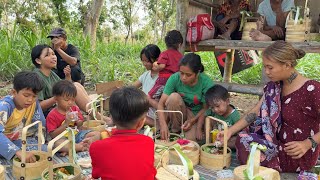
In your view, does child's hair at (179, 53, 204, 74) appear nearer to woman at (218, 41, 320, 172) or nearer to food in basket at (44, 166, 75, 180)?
woman at (218, 41, 320, 172)

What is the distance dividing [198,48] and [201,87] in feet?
3.49

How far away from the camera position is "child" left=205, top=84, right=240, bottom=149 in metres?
3.16

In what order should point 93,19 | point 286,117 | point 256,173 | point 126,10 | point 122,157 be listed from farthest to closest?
point 126,10, point 93,19, point 286,117, point 256,173, point 122,157

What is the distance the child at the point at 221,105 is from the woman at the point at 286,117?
1.12 ft

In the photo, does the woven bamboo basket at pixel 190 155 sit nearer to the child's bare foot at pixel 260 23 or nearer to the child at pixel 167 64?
the child at pixel 167 64

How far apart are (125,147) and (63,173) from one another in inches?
34.4

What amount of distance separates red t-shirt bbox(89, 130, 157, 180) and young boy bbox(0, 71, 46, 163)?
3.46ft

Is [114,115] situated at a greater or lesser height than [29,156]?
greater

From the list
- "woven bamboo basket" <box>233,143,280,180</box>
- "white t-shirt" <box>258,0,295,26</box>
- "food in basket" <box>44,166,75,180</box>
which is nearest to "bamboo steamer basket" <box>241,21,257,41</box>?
"white t-shirt" <box>258,0,295,26</box>

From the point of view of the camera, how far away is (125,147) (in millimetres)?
1699

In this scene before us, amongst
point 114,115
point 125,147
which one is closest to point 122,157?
point 125,147

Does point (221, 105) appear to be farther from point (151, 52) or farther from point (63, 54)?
point (63, 54)

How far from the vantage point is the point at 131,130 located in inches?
70.4

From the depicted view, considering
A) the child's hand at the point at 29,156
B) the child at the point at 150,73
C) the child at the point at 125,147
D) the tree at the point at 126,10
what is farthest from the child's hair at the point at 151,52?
the tree at the point at 126,10
